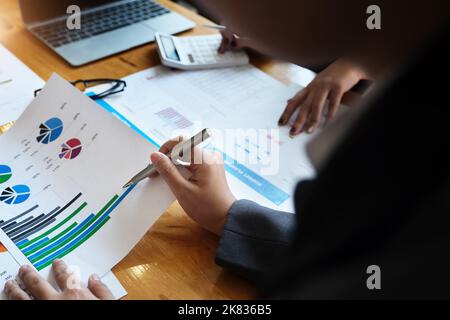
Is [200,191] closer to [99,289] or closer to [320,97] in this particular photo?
[99,289]

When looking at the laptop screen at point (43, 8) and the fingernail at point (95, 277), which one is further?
the laptop screen at point (43, 8)

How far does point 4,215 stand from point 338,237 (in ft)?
1.75

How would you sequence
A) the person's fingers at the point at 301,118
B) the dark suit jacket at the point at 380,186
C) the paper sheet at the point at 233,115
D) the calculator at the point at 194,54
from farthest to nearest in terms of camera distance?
the calculator at the point at 194,54, the person's fingers at the point at 301,118, the paper sheet at the point at 233,115, the dark suit jacket at the point at 380,186

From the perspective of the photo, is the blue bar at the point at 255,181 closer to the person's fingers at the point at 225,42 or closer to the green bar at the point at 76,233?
the green bar at the point at 76,233

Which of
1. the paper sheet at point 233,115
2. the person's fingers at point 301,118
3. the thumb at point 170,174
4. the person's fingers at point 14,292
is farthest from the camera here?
the person's fingers at point 301,118

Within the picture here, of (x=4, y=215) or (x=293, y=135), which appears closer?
(x=4, y=215)

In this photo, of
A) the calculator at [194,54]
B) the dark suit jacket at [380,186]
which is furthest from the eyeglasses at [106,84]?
the dark suit jacket at [380,186]

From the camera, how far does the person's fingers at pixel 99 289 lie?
602 millimetres

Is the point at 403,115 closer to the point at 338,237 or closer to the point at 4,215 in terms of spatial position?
the point at 338,237

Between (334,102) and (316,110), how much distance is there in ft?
0.17

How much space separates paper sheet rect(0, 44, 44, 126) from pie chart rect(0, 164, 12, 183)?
0.15m

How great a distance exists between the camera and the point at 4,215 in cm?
69

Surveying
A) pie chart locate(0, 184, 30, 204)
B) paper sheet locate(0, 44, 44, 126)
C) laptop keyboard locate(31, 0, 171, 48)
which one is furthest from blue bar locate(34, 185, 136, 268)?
laptop keyboard locate(31, 0, 171, 48)
